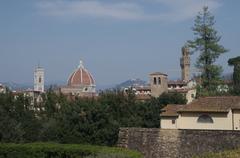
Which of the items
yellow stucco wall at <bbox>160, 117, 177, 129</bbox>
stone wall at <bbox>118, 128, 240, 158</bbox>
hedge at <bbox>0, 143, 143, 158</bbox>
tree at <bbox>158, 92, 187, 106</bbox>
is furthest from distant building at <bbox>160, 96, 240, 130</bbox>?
tree at <bbox>158, 92, 187, 106</bbox>

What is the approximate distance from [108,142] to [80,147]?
1839 cm

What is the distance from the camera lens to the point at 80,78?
134 m

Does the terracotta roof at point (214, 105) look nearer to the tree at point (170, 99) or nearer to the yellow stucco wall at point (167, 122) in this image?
the yellow stucco wall at point (167, 122)

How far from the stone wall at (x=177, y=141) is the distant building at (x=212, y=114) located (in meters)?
14.1

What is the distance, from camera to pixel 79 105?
48.2 metres

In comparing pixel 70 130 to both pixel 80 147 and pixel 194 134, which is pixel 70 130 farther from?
Answer: pixel 194 134

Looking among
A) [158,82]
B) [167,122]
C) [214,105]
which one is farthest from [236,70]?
[214,105]

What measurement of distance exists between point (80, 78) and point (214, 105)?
98360 millimetres

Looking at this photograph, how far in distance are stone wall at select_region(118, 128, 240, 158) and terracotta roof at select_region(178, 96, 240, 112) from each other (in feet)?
47.9

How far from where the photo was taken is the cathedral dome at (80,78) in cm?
13312

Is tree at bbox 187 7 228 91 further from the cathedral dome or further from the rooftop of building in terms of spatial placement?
the cathedral dome

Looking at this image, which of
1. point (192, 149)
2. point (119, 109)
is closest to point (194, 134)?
point (192, 149)

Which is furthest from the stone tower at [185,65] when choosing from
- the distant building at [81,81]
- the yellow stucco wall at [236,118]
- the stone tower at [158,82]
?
the yellow stucco wall at [236,118]

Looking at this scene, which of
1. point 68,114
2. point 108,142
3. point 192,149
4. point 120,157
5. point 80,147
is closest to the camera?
point 120,157
